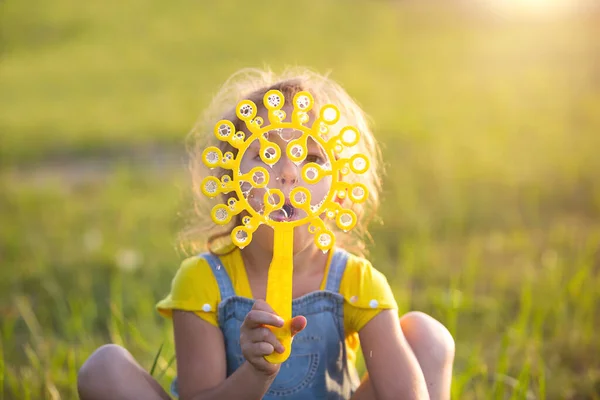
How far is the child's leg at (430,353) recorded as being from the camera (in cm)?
199

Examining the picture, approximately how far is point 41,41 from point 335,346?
29.4 feet

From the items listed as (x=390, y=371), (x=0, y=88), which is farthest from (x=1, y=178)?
(x=390, y=371)

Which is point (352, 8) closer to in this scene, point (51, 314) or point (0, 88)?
point (0, 88)

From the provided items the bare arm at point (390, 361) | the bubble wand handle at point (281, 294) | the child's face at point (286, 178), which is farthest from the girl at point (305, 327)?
the bubble wand handle at point (281, 294)

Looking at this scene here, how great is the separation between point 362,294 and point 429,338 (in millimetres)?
222

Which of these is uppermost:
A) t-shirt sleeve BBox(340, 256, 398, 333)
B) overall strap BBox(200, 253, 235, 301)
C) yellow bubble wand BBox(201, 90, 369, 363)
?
yellow bubble wand BBox(201, 90, 369, 363)

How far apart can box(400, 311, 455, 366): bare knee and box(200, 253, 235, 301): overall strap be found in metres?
0.44

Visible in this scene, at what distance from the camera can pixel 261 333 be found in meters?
1.53

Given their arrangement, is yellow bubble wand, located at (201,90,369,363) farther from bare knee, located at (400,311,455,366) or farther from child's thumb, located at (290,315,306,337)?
bare knee, located at (400,311,455,366)

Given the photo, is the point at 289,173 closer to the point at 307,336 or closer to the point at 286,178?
the point at 286,178

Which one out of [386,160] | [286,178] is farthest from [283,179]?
[386,160]

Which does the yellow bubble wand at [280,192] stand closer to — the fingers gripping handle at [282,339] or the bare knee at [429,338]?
the fingers gripping handle at [282,339]

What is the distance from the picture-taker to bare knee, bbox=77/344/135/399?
1.99m

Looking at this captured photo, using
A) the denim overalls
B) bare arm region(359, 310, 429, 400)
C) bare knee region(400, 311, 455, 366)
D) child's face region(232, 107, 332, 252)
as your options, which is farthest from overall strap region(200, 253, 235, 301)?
bare knee region(400, 311, 455, 366)
